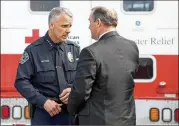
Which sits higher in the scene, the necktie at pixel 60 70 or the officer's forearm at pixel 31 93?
the necktie at pixel 60 70

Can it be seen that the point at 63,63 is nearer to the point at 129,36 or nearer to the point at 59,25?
the point at 59,25

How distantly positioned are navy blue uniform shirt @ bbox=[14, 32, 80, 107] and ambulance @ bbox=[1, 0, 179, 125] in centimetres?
134

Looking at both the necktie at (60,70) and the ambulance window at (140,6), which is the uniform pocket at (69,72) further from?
the ambulance window at (140,6)

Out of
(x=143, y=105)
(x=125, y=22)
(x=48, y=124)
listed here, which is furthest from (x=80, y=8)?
(x=48, y=124)

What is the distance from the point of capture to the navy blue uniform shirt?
3.24 metres

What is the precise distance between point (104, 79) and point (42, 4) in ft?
7.19

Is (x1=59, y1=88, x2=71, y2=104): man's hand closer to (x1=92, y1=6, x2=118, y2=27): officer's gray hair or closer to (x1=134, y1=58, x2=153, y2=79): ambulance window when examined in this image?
(x1=92, y1=6, x2=118, y2=27): officer's gray hair

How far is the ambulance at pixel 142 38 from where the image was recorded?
15.3ft

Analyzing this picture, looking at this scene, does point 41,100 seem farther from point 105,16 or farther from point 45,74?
point 105,16

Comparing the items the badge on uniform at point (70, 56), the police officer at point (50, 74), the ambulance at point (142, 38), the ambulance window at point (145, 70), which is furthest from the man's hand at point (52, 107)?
the ambulance window at point (145, 70)

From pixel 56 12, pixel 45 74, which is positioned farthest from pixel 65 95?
pixel 56 12

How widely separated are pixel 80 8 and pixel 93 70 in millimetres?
2049

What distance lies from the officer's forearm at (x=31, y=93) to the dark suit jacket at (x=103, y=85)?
391mm

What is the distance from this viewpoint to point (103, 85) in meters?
2.78
